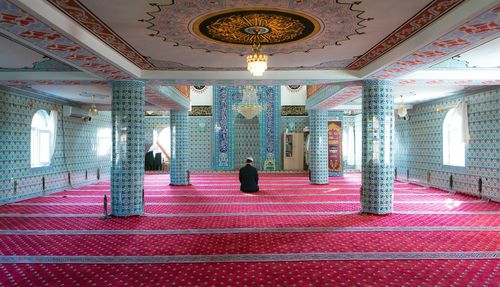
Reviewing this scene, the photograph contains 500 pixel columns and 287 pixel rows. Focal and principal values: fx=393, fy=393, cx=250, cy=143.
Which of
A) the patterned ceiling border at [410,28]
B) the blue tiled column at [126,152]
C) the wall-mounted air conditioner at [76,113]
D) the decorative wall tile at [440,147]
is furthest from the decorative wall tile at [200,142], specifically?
the patterned ceiling border at [410,28]

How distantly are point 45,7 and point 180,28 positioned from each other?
1266 millimetres

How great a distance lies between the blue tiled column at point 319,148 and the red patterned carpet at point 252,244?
3.16 m

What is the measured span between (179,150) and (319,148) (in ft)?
12.4

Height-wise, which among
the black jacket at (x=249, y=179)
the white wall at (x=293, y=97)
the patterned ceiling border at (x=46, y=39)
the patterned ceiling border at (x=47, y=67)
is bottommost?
the black jacket at (x=249, y=179)

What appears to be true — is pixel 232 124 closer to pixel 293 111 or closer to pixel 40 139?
pixel 293 111

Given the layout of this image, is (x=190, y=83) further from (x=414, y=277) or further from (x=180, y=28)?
(x=414, y=277)

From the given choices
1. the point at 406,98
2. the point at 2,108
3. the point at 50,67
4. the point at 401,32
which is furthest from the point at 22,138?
A: the point at 406,98

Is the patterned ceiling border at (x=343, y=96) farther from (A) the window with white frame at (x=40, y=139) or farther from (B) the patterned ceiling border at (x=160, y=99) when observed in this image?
(A) the window with white frame at (x=40, y=139)

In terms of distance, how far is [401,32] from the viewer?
425cm

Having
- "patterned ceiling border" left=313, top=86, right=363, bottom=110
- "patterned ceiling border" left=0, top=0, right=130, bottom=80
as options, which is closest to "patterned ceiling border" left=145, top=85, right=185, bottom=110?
"patterned ceiling border" left=0, top=0, right=130, bottom=80

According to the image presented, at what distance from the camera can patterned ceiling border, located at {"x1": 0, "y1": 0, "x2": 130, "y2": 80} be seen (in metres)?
3.13

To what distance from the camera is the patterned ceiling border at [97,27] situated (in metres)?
3.36

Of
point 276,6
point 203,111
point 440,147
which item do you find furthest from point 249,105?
point 276,6

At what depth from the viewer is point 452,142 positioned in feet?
29.8
